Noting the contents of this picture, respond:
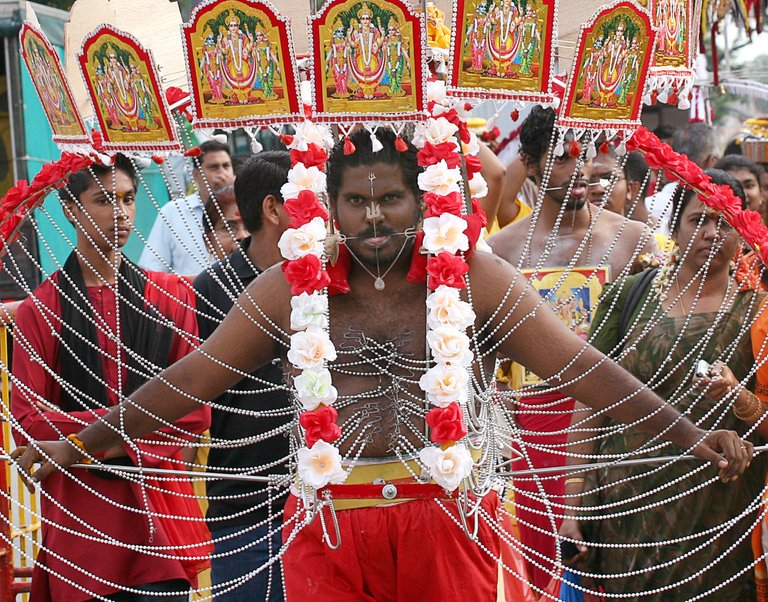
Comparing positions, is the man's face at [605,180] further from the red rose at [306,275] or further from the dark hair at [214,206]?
the red rose at [306,275]

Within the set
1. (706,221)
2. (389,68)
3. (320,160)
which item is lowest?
(706,221)

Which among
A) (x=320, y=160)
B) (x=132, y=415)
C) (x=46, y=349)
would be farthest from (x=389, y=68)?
(x=46, y=349)

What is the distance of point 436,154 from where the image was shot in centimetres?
371

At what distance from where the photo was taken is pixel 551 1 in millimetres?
3736

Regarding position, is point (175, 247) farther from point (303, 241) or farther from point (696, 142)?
point (696, 142)

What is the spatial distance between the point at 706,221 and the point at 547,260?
1.23 meters

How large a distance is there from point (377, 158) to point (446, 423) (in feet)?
2.58

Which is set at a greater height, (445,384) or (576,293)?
(445,384)

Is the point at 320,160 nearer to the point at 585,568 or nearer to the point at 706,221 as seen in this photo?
the point at 706,221

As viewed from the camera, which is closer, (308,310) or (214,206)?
(308,310)

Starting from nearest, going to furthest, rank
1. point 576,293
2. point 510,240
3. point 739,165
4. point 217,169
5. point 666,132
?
point 576,293 < point 510,240 < point 739,165 < point 217,169 < point 666,132

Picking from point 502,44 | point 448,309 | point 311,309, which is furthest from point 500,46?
point 311,309

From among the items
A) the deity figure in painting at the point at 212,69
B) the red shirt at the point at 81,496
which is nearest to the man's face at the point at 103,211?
the red shirt at the point at 81,496

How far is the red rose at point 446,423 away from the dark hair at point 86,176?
1793 millimetres
